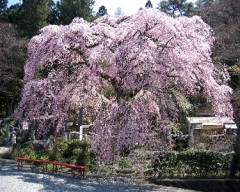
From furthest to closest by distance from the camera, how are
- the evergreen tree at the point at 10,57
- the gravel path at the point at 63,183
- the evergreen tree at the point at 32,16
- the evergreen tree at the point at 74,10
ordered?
the evergreen tree at the point at 74,10
the evergreen tree at the point at 32,16
the evergreen tree at the point at 10,57
the gravel path at the point at 63,183

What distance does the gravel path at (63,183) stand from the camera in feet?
30.8

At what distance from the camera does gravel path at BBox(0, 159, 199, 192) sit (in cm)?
939

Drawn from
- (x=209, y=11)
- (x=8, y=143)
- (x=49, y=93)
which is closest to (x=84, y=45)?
(x=49, y=93)

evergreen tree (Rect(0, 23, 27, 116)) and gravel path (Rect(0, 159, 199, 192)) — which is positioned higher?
evergreen tree (Rect(0, 23, 27, 116))

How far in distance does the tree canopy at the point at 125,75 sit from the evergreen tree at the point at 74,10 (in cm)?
1756

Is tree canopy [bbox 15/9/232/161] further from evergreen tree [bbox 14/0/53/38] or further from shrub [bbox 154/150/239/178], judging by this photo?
evergreen tree [bbox 14/0/53/38]

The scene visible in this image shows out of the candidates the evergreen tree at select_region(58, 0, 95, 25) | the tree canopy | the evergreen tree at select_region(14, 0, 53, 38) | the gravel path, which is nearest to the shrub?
the gravel path

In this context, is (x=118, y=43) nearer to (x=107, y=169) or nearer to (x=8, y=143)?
(x=107, y=169)

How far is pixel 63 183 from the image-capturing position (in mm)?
10273

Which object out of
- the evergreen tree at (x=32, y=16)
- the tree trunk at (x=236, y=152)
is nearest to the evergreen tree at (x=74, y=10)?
the evergreen tree at (x=32, y=16)

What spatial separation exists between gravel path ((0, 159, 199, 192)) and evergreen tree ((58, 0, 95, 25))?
63.1 feet

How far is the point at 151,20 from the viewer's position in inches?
396

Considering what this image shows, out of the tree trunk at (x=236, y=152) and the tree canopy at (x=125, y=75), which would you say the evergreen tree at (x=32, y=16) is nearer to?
the tree canopy at (x=125, y=75)

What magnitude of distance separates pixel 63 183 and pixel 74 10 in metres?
21.4
